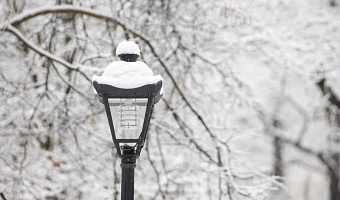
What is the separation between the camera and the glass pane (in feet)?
8.38

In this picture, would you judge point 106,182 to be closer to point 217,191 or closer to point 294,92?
point 217,191

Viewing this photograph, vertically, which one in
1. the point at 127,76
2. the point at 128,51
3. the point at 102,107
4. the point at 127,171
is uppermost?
the point at 102,107

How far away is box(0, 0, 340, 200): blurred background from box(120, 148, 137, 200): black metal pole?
2772 mm

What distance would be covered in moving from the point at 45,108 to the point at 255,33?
336cm

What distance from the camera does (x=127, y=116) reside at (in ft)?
8.39

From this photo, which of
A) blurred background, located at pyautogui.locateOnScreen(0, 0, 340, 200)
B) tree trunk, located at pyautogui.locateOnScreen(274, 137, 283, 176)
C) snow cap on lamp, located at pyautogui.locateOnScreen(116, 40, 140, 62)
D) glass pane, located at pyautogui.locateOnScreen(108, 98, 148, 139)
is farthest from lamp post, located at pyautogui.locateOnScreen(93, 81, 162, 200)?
tree trunk, located at pyautogui.locateOnScreen(274, 137, 283, 176)

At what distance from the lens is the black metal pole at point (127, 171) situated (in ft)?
8.51

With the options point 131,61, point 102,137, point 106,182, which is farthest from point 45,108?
point 131,61

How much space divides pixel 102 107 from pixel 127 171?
112 inches

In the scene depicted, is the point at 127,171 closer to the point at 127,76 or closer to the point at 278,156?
the point at 127,76

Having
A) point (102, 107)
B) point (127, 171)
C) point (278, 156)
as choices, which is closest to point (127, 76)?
point (127, 171)

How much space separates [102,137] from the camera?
5.49m

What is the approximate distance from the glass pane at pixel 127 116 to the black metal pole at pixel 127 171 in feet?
0.40

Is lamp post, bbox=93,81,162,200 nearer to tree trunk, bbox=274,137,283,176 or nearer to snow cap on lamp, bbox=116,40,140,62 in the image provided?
snow cap on lamp, bbox=116,40,140,62
